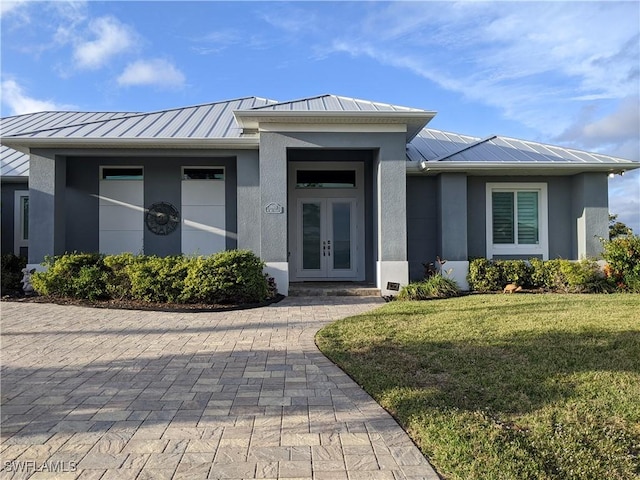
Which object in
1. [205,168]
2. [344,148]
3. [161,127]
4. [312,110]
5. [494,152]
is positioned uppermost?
A: [161,127]

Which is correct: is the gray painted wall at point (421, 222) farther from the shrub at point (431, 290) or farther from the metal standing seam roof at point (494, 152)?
the shrub at point (431, 290)

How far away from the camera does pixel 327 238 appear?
13.3 metres

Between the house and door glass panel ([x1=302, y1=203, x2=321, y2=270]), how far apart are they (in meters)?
0.03

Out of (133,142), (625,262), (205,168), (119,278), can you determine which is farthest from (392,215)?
(133,142)

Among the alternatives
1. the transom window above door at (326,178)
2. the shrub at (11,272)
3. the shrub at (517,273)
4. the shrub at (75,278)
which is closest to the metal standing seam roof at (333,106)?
the transom window above door at (326,178)

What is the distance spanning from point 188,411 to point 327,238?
9498 millimetres

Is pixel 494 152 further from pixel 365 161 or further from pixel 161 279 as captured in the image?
pixel 161 279

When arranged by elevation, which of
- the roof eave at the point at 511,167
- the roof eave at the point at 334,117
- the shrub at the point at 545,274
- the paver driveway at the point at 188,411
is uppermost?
the roof eave at the point at 334,117

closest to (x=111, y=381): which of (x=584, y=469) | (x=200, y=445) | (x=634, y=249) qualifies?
(x=200, y=445)

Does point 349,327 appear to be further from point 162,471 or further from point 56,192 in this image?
point 56,192

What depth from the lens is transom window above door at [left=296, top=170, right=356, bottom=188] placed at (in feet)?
43.9

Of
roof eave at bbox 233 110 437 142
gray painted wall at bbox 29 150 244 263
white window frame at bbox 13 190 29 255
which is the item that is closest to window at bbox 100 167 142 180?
gray painted wall at bbox 29 150 244 263

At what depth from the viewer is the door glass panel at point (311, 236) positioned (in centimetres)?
1323

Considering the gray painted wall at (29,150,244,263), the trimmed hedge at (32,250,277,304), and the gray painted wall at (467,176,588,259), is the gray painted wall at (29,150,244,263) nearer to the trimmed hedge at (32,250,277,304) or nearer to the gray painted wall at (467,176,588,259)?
the trimmed hedge at (32,250,277,304)
